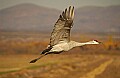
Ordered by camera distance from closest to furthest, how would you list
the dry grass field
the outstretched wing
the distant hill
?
the outstretched wing
the dry grass field
the distant hill

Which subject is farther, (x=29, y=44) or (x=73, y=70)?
(x=29, y=44)

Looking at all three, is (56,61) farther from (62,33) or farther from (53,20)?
(62,33)

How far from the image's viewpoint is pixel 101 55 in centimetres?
729

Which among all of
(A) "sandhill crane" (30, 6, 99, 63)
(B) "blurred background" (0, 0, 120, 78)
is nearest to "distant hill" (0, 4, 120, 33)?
(B) "blurred background" (0, 0, 120, 78)

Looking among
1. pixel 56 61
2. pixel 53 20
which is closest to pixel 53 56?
pixel 56 61

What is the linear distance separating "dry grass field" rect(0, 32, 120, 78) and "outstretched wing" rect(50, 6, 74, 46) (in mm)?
3114

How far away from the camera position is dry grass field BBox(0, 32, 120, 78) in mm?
5287

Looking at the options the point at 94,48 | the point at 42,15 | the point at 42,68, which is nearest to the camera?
the point at 42,68

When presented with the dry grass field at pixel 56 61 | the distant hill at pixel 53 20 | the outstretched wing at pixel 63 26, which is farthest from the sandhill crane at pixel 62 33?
the distant hill at pixel 53 20

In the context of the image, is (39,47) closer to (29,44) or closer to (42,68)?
(29,44)

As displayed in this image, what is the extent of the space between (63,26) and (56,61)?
14.4 ft

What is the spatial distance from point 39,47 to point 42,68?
202cm

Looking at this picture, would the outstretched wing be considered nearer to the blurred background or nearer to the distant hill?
the blurred background

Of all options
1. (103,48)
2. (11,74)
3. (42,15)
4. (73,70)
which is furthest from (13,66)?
(42,15)
